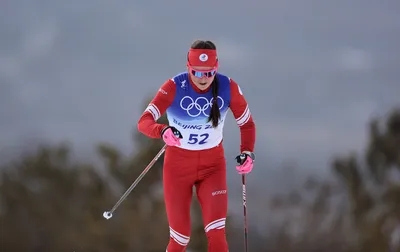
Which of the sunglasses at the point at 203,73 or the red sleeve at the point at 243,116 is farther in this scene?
the red sleeve at the point at 243,116

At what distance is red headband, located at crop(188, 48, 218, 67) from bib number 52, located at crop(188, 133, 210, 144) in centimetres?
51

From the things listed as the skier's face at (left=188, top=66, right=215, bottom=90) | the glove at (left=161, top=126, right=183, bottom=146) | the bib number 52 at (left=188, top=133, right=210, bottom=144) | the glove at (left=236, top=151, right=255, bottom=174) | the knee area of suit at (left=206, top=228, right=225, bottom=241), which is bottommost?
the knee area of suit at (left=206, top=228, right=225, bottom=241)

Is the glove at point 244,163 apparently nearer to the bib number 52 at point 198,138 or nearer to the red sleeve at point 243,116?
the red sleeve at point 243,116

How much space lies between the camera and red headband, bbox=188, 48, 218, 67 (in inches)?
199

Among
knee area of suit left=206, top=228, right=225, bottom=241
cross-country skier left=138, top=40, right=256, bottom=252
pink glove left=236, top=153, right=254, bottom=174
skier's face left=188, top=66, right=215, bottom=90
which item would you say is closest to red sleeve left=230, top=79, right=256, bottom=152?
cross-country skier left=138, top=40, right=256, bottom=252

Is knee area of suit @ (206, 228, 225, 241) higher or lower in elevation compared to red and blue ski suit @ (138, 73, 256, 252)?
lower

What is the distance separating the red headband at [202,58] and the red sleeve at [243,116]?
0.28 m

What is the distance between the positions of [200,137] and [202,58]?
0.57 meters

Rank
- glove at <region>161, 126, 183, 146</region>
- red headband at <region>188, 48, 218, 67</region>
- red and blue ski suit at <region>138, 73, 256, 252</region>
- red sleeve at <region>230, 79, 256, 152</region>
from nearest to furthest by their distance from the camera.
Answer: glove at <region>161, 126, 183, 146</region>
red headband at <region>188, 48, 218, 67</region>
red and blue ski suit at <region>138, 73, 256, 252</region>
red sleeve at <region>230, 79, 256, 152</region>

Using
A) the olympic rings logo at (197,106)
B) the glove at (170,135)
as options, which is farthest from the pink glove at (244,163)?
the glove at (170,135)

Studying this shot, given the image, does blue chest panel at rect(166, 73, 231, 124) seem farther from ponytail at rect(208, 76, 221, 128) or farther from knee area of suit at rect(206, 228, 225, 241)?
knee area of suit at rect(206, 228, 225, 241)

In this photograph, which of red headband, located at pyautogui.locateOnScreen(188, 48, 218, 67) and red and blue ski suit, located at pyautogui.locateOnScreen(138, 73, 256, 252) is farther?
red and blue ski suit, located at pyautogui.locateOnScreen(138, 73, 256, 252)

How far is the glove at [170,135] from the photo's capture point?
4945mm

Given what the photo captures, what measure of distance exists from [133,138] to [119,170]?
652mm
